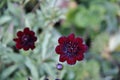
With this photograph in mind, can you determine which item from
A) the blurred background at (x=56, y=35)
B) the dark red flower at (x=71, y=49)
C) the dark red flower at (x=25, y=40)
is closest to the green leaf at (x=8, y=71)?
the blurred background at (x=56, y=35)

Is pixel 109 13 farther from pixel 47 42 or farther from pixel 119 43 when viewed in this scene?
pixel 47 42

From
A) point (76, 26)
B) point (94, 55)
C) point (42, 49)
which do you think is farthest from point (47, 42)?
point (76, 26)

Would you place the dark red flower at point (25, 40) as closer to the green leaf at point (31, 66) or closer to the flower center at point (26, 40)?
the flower center at point (26, 40)

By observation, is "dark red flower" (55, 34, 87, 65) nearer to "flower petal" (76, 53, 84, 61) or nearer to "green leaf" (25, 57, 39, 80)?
"flower petal" (76, 53, 84, 61)

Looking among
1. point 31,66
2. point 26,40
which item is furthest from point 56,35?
point 26,40

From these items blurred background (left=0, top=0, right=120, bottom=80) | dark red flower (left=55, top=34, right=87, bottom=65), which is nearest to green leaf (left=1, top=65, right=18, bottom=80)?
blurred background (left=0, top=0, right=120, bottom=80)

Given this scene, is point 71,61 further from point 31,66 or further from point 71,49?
Result: point 31,66

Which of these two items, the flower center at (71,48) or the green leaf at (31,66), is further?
the green leaf at (31,66)
